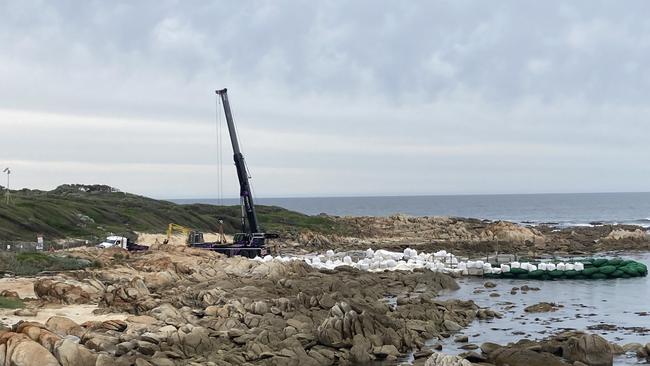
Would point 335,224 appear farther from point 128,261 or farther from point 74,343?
point 74,343

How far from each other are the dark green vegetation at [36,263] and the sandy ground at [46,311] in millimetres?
4371

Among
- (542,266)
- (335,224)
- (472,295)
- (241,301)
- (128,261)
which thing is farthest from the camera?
(335,224)

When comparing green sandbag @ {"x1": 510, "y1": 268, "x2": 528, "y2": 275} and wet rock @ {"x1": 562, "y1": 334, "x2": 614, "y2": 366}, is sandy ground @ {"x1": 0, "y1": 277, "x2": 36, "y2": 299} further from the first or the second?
green sandbag @ {"x1": 510, "y1": 268, "x2": 528, "y2": 275}

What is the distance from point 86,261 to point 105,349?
744 inches

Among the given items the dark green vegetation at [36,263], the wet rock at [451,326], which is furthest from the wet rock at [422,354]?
the dark green vegetation at [36,263]

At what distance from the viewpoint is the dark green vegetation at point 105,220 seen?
176 feet

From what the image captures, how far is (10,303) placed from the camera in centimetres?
2488

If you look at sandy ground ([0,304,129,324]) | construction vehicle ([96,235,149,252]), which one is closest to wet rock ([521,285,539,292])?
sandy ground ([0,304,129,324])

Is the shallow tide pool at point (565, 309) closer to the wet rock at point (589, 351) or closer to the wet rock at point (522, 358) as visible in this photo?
the wet rock at point (589, 351)

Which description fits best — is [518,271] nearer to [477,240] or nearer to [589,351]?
[589,351]

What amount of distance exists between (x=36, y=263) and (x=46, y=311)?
11545 millimetres

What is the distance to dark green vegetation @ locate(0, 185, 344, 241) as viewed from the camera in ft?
176

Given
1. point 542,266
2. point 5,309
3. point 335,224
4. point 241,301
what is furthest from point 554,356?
point 335,224

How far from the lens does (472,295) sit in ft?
114
